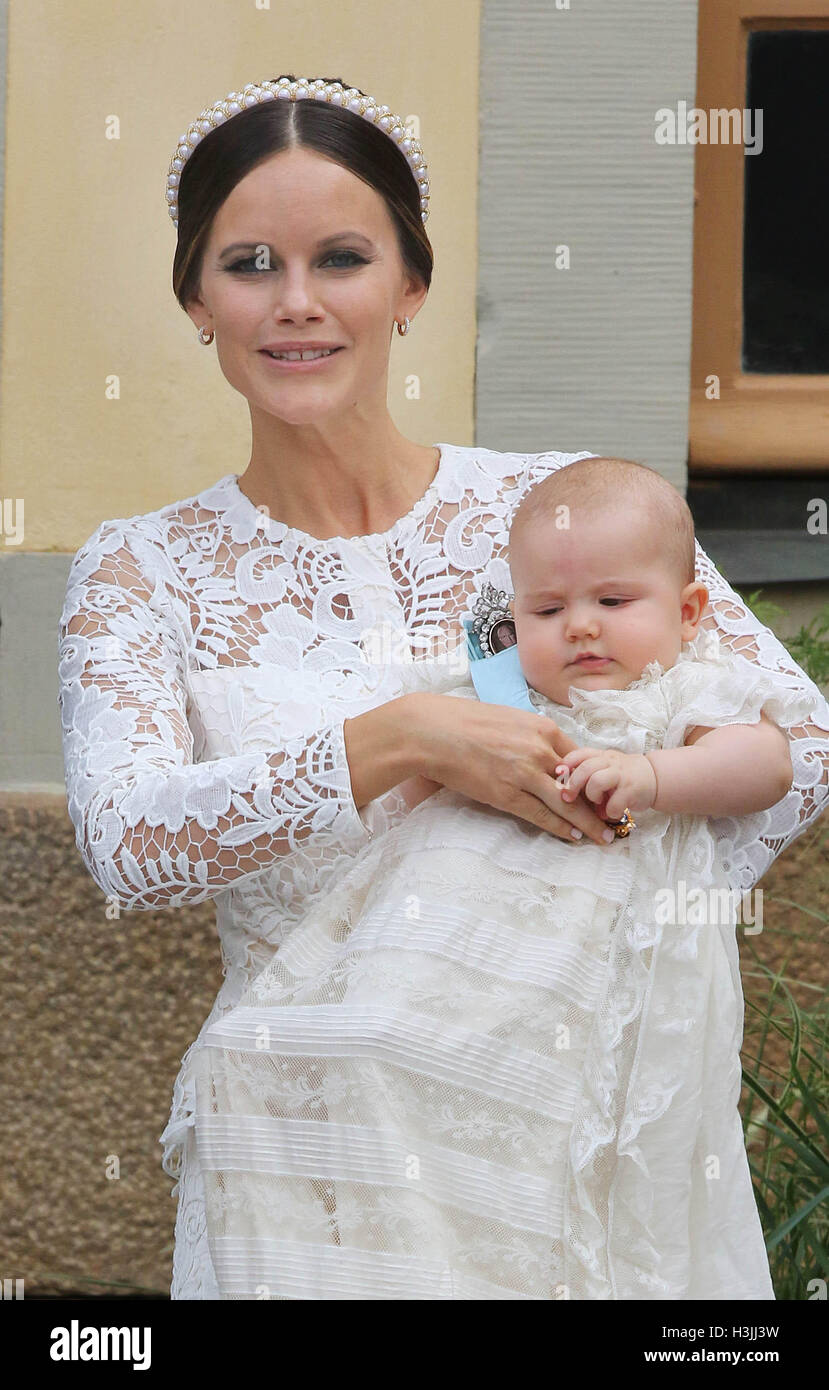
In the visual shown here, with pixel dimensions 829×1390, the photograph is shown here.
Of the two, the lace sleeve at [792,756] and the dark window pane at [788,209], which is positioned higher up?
the dark window pane at [788,209]

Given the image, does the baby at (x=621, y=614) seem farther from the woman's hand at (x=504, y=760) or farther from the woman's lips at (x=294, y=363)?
the woman's lips at (x=294, y=363)

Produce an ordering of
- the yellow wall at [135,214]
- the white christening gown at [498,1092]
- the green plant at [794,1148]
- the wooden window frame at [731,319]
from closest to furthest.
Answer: the white christening gown at [498,1092] < the green plant at [794,1148] < the yellow wall at [135,214] < the wooden window frame at [731,319]

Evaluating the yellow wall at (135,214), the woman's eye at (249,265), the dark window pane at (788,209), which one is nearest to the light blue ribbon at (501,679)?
the woman's eye at (249,265)

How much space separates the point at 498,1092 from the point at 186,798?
1.64 feet

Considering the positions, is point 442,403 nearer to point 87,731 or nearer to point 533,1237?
point 87,731

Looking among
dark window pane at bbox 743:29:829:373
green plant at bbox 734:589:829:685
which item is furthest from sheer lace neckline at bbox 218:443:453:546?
dark window pane at bbox 743:29:829:373

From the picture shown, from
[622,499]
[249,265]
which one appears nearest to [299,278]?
[249,265]

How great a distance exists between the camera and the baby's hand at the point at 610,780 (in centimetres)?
191

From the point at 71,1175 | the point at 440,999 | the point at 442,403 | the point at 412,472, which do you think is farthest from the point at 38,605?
the point at 440,999

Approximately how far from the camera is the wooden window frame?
399cm

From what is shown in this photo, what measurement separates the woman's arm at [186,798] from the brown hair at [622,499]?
35 centimetres

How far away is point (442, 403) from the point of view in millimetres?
3916

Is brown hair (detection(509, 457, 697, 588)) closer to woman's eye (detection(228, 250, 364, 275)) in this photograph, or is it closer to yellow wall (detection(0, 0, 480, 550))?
woman's eye (detection(228, 250, 364, 275))

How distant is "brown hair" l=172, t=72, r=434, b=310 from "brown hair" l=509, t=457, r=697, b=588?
1.63ft
